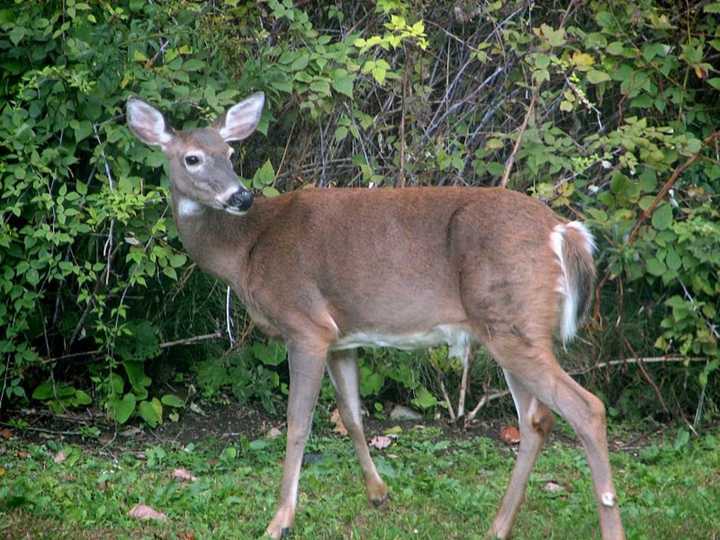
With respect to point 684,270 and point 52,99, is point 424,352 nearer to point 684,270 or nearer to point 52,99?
point 684,270

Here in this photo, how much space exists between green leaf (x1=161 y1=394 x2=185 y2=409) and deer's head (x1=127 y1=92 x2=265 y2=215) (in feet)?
5.47

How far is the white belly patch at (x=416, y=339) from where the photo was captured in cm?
550

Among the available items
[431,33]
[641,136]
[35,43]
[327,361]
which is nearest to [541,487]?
[327,361]

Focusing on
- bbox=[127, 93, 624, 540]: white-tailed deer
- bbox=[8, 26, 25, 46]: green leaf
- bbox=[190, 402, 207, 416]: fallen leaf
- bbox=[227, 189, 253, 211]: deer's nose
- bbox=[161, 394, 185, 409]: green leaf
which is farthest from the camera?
bbox=[190, 402, 207, 416]: fallen leaf

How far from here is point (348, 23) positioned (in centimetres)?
763

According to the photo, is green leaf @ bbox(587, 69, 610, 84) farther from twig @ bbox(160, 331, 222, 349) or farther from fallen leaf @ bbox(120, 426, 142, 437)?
fallen leaf @ bbox(120, 426, 142, 437)

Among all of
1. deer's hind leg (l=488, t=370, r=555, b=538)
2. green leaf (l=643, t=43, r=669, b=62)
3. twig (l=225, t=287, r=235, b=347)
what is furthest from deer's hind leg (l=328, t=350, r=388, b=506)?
green leaf (l=643, t=43, r=669, b=62)

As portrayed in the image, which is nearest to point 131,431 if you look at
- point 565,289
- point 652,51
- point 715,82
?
point 565,289

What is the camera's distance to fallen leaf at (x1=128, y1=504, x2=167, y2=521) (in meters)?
5.43

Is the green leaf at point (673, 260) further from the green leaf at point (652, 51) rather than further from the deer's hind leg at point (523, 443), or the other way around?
the deer's hind leg at point (523, 443)

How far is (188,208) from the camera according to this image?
605 cm

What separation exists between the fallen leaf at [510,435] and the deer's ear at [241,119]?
2.20 meters

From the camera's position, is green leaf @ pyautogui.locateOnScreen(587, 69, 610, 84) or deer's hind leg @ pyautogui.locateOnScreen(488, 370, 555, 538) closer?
deer's hind leg @ pyautogui.locateOnScreen(488, 370, 555, 538)

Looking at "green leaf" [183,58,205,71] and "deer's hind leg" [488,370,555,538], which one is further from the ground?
"green leaf" [183,58,205,71]
